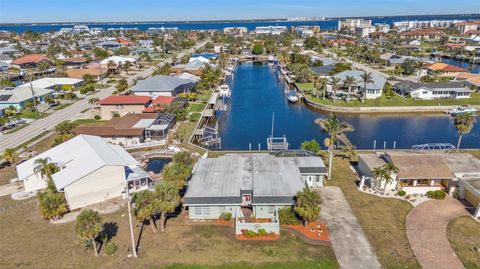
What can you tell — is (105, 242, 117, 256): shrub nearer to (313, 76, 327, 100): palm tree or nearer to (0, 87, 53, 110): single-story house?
(0, 87, 53, 110): single-story house

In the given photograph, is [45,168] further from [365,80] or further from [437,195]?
[365,80]

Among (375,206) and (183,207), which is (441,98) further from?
(183,207)

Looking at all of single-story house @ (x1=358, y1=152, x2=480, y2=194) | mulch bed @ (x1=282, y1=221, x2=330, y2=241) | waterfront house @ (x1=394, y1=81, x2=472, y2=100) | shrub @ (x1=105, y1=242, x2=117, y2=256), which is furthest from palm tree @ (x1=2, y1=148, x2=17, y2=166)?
waterfront house @ (x1=394, y1=81, x2=472, y2=100)

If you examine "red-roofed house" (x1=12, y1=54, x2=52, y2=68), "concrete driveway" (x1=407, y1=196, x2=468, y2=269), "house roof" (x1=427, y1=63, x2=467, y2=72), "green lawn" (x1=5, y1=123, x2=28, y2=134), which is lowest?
"concrete driveway" (x1=407, y1=196, x2=468, y2=269)

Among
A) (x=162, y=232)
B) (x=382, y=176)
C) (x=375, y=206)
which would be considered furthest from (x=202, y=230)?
(x=382, y=176)

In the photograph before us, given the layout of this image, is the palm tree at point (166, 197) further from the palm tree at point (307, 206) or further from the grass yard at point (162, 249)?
the palm tree at point (307, 206)
